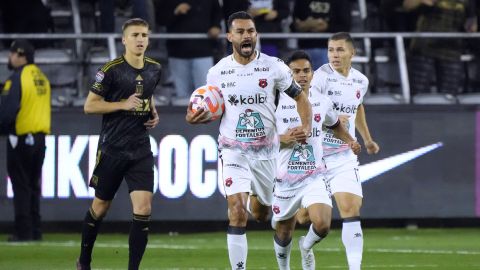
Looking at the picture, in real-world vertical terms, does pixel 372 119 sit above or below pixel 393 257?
above

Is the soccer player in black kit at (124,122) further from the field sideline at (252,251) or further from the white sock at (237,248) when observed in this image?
the field sideline at (252,251)

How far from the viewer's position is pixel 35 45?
1833cm

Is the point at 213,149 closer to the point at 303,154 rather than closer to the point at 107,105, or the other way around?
the point at 303,154

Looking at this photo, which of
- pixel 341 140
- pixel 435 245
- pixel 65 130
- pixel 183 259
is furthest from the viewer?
pixel 65 130

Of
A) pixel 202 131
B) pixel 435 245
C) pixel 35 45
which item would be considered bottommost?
pixel 435 245

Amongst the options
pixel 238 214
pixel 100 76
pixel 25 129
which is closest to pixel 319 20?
pixel 25 129

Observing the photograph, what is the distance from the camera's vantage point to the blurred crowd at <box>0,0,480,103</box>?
17906 mm

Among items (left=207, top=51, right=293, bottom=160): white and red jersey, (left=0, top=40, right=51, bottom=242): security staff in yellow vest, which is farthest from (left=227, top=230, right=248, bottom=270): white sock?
(left=0, top=40, right=51, bottom=242): security staff in yellow vest

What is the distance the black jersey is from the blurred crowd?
18.8 ft

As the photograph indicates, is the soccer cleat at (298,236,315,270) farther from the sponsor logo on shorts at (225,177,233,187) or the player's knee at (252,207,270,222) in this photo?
the sponsor logo on shorts at (225,177,233,187)

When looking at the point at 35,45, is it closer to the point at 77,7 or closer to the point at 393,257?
the point at 77,7

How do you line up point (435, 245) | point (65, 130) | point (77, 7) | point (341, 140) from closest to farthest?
point (341, 140) < point (435, 245) < point (65, 130) < point (77, 7)

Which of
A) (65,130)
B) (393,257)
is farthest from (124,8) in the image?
(393,257)

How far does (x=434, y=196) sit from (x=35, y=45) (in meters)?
5.99
